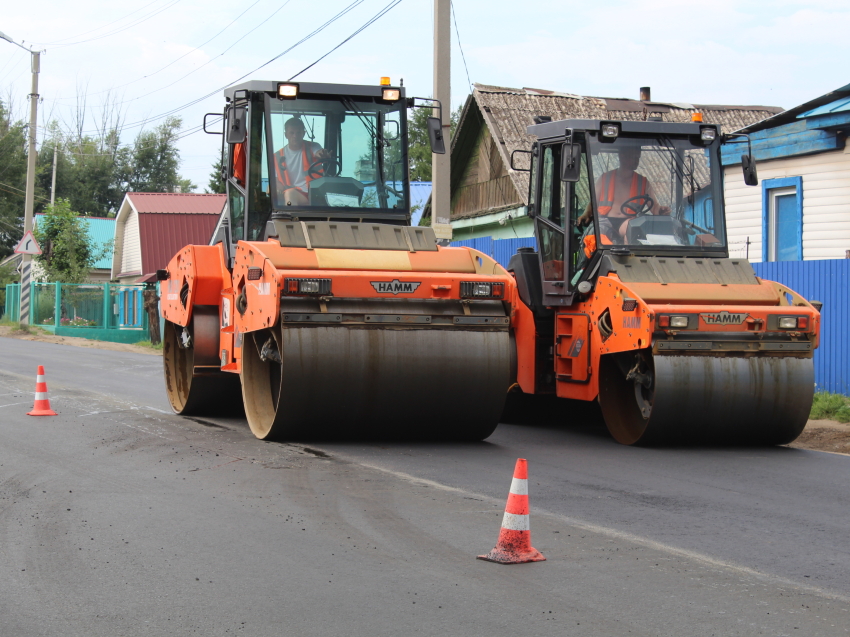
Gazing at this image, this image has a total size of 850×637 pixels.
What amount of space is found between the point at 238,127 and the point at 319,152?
0.86 metres

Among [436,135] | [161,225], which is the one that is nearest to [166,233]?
[161,225]

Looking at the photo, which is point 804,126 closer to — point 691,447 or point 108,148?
point 691,447

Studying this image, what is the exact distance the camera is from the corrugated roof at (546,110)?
31.0 m

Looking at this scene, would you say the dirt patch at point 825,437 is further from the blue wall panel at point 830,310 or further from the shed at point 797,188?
the shed at point 797,188

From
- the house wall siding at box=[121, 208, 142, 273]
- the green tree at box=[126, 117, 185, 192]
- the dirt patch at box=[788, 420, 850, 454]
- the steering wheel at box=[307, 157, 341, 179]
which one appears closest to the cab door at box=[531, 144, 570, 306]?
the steering wheel at box=[307, 157, 341, 179]

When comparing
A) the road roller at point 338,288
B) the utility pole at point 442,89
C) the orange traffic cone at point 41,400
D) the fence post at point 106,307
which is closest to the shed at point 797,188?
the utility pole at point 442,89

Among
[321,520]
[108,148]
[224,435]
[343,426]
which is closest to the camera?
[321,520]

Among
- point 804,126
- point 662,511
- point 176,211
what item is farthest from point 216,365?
point 176,211

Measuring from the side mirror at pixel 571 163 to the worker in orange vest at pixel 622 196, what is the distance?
360 millimetres

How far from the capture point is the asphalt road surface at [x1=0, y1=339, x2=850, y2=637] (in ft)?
17.2

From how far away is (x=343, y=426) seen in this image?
1040 centimetres

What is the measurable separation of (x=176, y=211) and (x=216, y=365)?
39.2 metres

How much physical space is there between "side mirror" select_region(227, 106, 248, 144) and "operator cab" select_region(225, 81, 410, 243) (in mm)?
10

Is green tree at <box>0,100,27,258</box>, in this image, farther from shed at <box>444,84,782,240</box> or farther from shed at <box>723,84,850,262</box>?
shed at <box>723,84,850,262</box>
